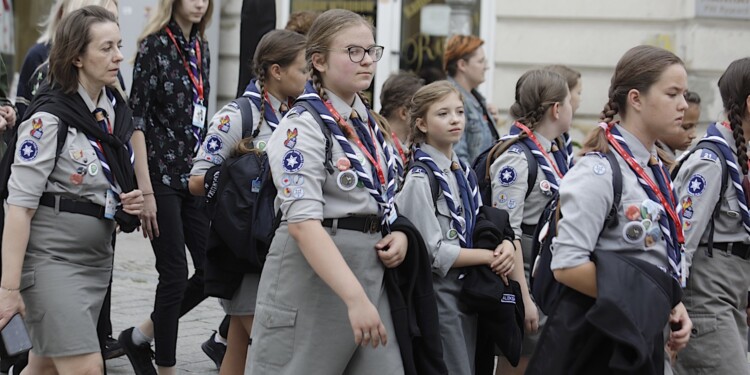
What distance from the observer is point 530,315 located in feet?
19.2

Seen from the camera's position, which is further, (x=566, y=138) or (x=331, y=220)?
(x=566, y=138)

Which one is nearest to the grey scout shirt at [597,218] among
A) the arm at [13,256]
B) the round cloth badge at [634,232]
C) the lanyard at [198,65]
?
the round cloth badge at [634,232]

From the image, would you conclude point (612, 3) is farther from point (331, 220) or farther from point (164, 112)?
point (331, 220)

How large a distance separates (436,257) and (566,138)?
175cm

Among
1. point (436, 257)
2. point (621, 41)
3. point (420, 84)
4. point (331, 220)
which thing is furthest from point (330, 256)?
point (621, 41)

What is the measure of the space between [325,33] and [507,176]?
179cm

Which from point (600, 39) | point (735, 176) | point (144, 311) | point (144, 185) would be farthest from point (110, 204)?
point (600, 39)

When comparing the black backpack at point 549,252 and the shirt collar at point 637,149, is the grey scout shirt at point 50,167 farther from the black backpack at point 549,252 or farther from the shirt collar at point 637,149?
the shirt collar at point 637,149

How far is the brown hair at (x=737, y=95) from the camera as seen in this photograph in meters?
5.02

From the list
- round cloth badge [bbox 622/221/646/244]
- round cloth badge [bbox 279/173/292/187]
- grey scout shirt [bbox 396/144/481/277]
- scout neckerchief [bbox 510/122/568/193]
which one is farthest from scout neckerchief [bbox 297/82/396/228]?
scout neckerchief [bbox 510/122/568/193]

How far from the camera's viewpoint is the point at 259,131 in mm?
5574

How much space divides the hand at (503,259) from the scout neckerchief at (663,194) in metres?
1.12

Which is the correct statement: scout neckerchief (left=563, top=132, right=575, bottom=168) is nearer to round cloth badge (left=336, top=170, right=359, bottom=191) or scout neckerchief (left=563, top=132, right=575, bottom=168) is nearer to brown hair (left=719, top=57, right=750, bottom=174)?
brown hair (left=719, top=57, right=750, bottom=174)

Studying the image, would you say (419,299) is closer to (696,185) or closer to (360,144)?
(360,144)
